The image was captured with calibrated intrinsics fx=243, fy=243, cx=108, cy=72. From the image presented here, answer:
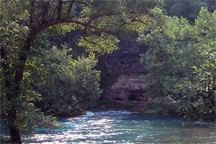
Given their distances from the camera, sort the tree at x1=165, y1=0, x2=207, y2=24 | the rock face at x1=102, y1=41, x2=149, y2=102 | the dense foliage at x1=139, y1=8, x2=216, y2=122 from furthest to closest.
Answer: the tree at x1=165, y1=0, x2=207, y2=24 → the rock face at x1=102, y1=41, x2=149, y2=102 → the dense foliage at x1=139, y1=8, x2=216, y2=122

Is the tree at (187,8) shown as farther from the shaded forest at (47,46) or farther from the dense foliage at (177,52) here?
the shaded forest at (47,46)

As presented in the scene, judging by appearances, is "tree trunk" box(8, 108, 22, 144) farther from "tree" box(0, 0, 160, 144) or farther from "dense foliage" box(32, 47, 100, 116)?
"dense foliage" box(32, 47, 100, 116)

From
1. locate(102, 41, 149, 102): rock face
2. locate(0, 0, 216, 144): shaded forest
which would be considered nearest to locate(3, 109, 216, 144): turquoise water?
locate(0, 0, 216, 144): shaded forest

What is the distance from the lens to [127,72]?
35.9m

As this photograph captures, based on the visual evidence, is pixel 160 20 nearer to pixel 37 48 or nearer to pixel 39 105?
pixel 37 48

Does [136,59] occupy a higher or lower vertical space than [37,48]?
higher

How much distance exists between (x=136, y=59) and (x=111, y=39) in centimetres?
2620

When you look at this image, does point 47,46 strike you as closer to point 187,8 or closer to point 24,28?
point 24,28

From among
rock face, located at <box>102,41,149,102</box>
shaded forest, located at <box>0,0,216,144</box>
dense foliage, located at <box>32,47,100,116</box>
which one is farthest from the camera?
rock face, located at <box>102,41,149,102</box>

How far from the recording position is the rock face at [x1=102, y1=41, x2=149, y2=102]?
34.4m

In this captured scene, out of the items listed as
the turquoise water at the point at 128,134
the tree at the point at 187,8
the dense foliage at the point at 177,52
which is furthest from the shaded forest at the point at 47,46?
the tree at the point at 187,8

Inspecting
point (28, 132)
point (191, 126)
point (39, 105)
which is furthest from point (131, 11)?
point (39, 105)

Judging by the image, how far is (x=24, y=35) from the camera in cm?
754

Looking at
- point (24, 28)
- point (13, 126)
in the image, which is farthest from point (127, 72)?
point (13, 126)
